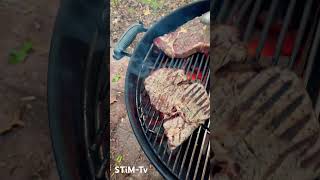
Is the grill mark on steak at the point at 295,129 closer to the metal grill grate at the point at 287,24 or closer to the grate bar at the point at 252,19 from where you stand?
the metal grill grate at the point at 287,24

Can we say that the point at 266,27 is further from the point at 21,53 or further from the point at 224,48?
the point at 21,53

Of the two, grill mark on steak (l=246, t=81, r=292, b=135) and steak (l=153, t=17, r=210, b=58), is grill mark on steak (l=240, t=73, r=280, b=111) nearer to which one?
grill mark on steak (l=246, t=81, r=292, b=135)

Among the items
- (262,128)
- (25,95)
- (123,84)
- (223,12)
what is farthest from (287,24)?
(25,95)

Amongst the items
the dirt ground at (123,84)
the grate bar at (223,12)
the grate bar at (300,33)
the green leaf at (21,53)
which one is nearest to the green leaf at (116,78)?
the dirt ground at (123,84)

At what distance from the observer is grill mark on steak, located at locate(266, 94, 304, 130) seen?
0.89 m

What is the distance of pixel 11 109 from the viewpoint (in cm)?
141

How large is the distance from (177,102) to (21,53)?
731mm

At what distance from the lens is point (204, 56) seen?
101 cm

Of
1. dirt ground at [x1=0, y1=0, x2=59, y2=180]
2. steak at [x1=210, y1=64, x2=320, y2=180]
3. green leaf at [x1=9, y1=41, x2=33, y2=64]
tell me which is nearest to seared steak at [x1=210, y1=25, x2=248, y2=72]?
steak at [x1=210, y1=64, x2=320, y2=180]

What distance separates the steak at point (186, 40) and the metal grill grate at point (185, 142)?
0.9 inches

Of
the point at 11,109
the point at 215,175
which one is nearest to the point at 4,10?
the point at 11,109

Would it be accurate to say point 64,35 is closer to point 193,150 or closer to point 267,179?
point 193,150

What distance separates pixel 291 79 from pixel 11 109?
32.8 inches

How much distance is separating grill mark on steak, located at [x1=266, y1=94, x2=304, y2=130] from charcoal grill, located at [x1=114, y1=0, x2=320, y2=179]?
0.05 m
